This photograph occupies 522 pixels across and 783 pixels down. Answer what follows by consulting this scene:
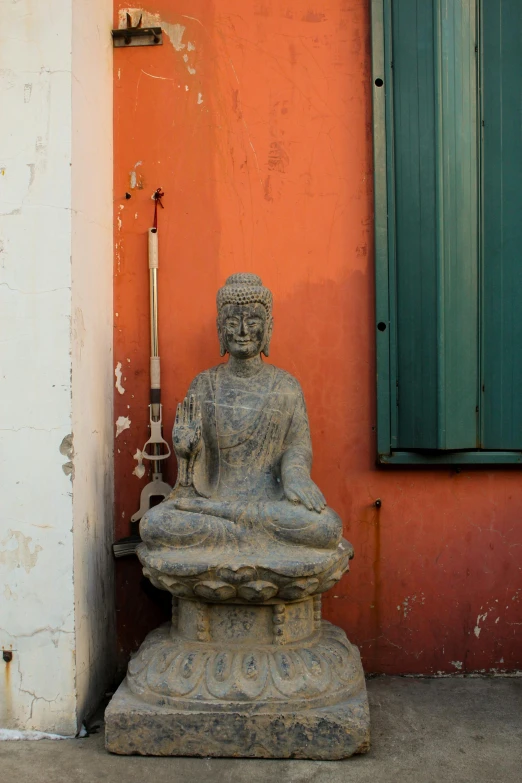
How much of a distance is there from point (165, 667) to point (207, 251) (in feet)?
7.26

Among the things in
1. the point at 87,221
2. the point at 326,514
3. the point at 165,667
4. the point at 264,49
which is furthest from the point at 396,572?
the point at 264,49

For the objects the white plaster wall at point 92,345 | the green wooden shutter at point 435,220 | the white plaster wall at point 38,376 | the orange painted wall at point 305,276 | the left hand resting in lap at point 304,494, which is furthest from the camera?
the orange painted wall at point 305,276

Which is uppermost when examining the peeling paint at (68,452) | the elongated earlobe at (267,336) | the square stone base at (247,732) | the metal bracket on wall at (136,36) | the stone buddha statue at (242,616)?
the metal bracket on wall at (136,36)

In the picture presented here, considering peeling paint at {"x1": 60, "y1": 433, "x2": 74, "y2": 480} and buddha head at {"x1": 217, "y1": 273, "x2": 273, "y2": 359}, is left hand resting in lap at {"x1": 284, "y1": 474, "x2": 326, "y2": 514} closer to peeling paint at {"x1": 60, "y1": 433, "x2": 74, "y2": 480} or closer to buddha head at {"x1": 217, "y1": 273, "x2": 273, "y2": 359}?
buddha head at {"x1": 217, "y1": 273, "x2": 273, "y2": 359}

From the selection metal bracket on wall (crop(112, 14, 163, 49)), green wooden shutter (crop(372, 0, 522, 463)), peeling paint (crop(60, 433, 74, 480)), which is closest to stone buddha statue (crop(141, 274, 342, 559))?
peeling paint (crop(60, 433, 74, 480))

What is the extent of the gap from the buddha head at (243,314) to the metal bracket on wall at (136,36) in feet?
5.24

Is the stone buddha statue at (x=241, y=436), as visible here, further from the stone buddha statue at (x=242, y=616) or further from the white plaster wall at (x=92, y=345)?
the white plaster wall at (x=92, y=345)

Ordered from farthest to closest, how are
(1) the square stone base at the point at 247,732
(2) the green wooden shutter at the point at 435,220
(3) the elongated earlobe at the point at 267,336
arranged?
1. (2) the green wooden shutter at the point at 435,220
2. (3) the elongated earlobe at the point at 267,336
3. (1) the square stone base at the point at 247,732

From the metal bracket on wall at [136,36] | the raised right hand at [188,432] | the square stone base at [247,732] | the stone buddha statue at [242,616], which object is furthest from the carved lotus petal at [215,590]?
the metal bracket on wall at [136,36]

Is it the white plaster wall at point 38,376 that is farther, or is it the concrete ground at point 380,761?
the white plaster wall at point 38,376

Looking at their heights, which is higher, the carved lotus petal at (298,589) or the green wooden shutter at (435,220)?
the green wooden shutter at (435,220)

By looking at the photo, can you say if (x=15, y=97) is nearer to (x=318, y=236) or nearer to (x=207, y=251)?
(x=207, y=251)

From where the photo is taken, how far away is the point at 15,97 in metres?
3.72

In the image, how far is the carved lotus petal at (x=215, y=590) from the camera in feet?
11.5
